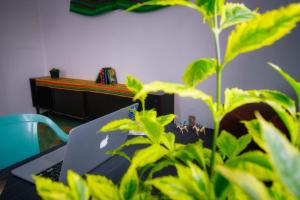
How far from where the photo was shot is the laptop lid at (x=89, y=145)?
2.62ft

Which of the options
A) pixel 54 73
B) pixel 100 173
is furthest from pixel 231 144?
pixel 54 73

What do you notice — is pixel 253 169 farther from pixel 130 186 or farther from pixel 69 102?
pixel 69 102

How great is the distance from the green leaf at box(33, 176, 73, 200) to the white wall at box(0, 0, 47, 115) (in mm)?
4512

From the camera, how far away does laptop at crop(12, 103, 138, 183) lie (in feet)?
2.64

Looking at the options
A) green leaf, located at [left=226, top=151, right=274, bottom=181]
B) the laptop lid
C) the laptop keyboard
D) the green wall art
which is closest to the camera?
green leaf, located at [left=226, top=151, right=274, bottom=181]

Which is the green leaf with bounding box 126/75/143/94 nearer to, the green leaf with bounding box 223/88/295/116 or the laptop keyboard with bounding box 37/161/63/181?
the green leaf with bounding box 223/88/295/116

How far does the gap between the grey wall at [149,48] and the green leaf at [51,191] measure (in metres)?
2.78

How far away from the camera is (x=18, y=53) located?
14.1ft

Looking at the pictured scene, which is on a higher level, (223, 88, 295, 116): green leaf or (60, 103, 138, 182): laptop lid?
(223, 88, 295, 116): green leaf

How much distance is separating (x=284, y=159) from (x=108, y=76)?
3.67 metres

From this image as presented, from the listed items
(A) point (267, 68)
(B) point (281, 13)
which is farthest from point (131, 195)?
(A) point (267, 68)

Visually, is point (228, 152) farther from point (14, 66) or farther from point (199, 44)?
point (14, 66)

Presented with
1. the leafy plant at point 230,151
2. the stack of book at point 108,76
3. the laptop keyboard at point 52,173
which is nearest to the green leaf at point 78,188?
the leafy plant at point 230,151

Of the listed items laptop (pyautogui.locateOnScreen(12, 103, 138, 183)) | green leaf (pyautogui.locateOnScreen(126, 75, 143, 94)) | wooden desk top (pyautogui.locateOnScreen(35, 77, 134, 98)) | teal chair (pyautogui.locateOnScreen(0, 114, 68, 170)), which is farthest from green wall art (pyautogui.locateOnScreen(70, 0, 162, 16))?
green leaf (pyautogui.locateOnScreen(126, 75, 143, 94))
